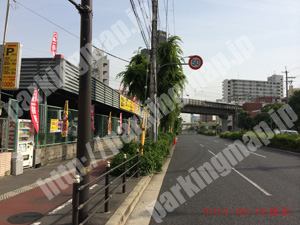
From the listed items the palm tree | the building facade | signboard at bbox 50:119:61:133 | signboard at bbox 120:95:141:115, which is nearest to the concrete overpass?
signboard at bbox 120:95:141:115

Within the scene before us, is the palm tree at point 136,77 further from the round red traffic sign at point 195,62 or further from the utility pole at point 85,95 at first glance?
the utility pole at point 85,95

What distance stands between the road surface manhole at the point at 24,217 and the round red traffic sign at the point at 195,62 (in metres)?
11.7

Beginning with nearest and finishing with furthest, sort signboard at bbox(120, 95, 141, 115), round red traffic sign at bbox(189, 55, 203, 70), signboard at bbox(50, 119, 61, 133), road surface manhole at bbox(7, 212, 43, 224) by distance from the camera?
road surface manhole at bbox(7, 212, 43, 224), signboard at bbox(50, 119, 61, 133), round red traffic sign at bbox(189, 55, 203, 70), signboard at bbox(120, 95, 141, 115)

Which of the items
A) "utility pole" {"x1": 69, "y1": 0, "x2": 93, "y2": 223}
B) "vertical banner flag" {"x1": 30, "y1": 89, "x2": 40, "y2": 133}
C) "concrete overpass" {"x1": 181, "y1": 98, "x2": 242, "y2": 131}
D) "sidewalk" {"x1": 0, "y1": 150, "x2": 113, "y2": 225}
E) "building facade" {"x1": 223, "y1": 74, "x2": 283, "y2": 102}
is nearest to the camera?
"utility pole" {"x1": 69, "y1": 0, "x2": 93, "y2": 223}

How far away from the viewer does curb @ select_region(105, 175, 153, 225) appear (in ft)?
14.4

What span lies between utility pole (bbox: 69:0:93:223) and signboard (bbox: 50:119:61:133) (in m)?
7.66

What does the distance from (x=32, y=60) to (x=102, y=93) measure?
21.7 ft

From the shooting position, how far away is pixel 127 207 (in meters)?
5.10

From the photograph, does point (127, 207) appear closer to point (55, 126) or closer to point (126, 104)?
point (55, 126)

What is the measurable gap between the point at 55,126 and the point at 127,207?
7.72 meters

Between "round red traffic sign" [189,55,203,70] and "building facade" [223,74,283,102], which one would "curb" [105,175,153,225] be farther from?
"building facade" [223,74,283,102]

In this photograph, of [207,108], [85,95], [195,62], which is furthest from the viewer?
[207,108]

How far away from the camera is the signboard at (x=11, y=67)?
28.2 ft

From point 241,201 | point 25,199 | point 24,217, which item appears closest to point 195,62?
point 241,201
